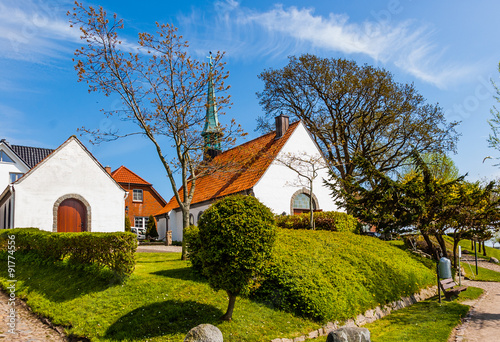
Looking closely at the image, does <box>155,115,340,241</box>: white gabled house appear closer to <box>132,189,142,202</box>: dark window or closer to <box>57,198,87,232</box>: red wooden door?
<box>57,198,87,232</box>: red wooden door

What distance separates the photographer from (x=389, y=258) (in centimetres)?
1561

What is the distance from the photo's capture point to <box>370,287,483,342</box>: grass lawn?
9547 millimetres

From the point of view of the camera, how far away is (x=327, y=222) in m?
19.5

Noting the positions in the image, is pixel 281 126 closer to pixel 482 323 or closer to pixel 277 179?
pixel 277 179

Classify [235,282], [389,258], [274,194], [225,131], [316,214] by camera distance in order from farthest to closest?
1. [274,194]
2. [316,214]
3. [225,131]
4. [389,258]
5. [235,282]

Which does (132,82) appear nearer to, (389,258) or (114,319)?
(114,319)

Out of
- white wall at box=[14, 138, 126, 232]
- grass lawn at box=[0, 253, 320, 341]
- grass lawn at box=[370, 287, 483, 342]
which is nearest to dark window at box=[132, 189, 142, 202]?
white wall at box=[14, 138, 126, 232]

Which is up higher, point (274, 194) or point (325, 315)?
point (274, 194)

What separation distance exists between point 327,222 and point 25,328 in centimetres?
1362

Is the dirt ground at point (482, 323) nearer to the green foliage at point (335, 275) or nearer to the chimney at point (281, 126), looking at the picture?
the green foliage at point (335, 275)

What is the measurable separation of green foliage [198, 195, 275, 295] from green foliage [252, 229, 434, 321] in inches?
73.5

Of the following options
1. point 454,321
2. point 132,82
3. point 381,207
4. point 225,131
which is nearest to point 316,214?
point 381,207

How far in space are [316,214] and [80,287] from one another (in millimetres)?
12279

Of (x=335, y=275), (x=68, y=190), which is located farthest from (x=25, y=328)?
(x=68, y=190)
